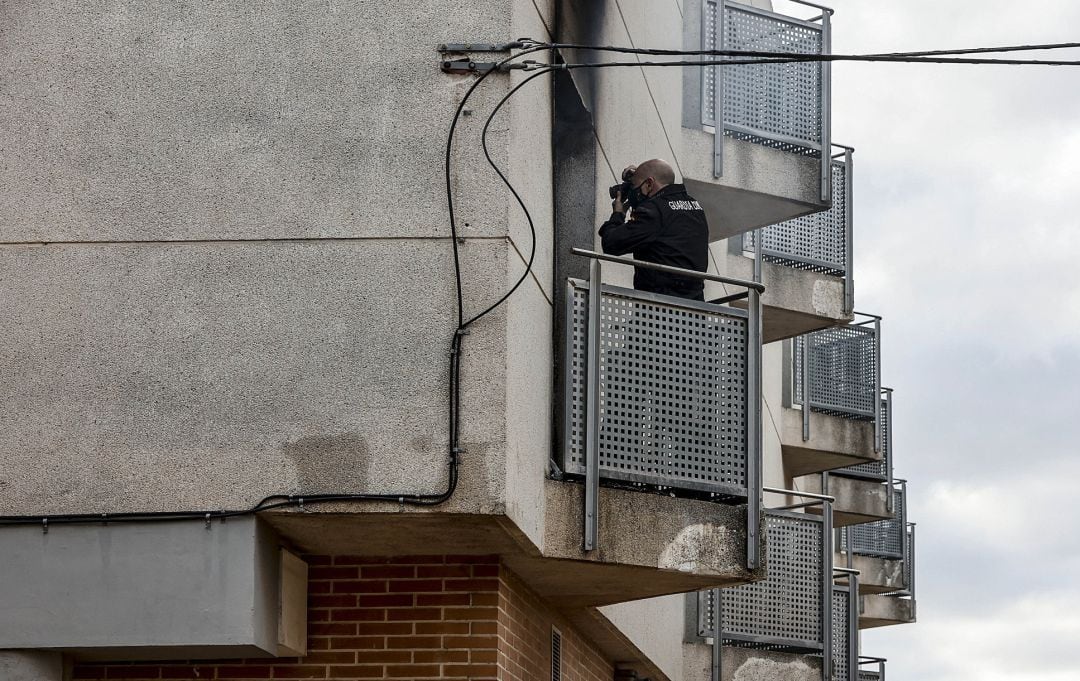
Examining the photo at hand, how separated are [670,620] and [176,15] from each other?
8.17 meters

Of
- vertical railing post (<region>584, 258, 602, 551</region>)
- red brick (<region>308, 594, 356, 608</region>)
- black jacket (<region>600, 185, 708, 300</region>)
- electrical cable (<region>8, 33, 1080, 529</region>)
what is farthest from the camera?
black jacket (<region>600, 185, 708, 300</region>)

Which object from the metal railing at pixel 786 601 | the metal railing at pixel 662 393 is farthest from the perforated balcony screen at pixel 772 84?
the metal railing at pixel 662 393

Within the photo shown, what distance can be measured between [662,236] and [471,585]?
2695mm

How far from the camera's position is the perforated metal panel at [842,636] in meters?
18.6

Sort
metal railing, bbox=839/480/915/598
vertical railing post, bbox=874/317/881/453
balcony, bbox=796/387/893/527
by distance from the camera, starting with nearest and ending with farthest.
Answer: vertical railing post, bbox=874/317/881/453 → balcony, bbox=796/387/893/527 → metal railing, bbox=839/480/915/598

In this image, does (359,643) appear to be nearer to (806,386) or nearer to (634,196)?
(634,196)

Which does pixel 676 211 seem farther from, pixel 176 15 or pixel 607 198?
pixel 176 15

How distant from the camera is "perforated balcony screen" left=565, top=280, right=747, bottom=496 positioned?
10141 mm

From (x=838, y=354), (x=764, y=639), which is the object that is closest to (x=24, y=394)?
(x=764, y=639)

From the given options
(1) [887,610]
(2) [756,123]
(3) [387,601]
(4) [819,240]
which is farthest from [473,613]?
(1) [887,610]

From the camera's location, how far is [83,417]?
9.23 m

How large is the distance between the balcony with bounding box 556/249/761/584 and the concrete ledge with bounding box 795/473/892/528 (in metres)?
17.7

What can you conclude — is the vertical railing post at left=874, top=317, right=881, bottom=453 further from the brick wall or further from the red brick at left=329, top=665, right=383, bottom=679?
the red brick at left=329, top=665, right=383, bottom=679

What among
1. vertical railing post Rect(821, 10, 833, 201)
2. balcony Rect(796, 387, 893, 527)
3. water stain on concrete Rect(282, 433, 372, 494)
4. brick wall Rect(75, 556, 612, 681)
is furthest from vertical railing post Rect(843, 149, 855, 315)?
water stain on concrete Rect(282, 433, 372, 494)
